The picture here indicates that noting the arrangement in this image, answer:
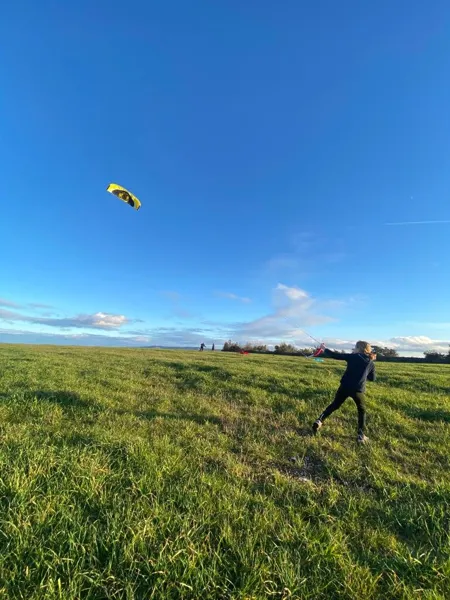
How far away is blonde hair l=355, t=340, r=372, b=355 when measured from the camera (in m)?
10.3

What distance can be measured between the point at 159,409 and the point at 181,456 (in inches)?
173

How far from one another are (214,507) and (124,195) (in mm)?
14123

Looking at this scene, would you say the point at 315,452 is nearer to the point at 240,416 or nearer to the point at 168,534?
the point at 240,416

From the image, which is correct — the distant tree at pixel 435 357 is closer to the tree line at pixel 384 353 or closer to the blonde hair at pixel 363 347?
the tree line at pixel 384 353

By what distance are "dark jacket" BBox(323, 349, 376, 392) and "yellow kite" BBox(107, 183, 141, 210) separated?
1104 cm

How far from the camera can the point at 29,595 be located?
326 cm

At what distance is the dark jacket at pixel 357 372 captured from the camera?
977 centimetres

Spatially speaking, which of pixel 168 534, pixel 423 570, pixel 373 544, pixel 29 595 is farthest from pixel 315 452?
pixel 29 595

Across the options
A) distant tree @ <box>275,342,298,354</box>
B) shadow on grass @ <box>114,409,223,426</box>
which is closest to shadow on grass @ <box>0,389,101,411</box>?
shadow on grass @ <box>114,409,223,426</box>

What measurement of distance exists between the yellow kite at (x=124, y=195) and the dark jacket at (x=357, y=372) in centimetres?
1104

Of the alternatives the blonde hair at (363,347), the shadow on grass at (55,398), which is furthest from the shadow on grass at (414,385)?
the shadow on grass at (55,398)

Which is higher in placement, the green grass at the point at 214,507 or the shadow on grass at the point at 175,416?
the shadow on grass at the point at 175,416

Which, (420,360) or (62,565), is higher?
(420,360)

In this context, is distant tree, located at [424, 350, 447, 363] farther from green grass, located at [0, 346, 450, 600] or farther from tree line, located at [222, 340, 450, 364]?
green grass, located at [0, 346, 450, 600]
